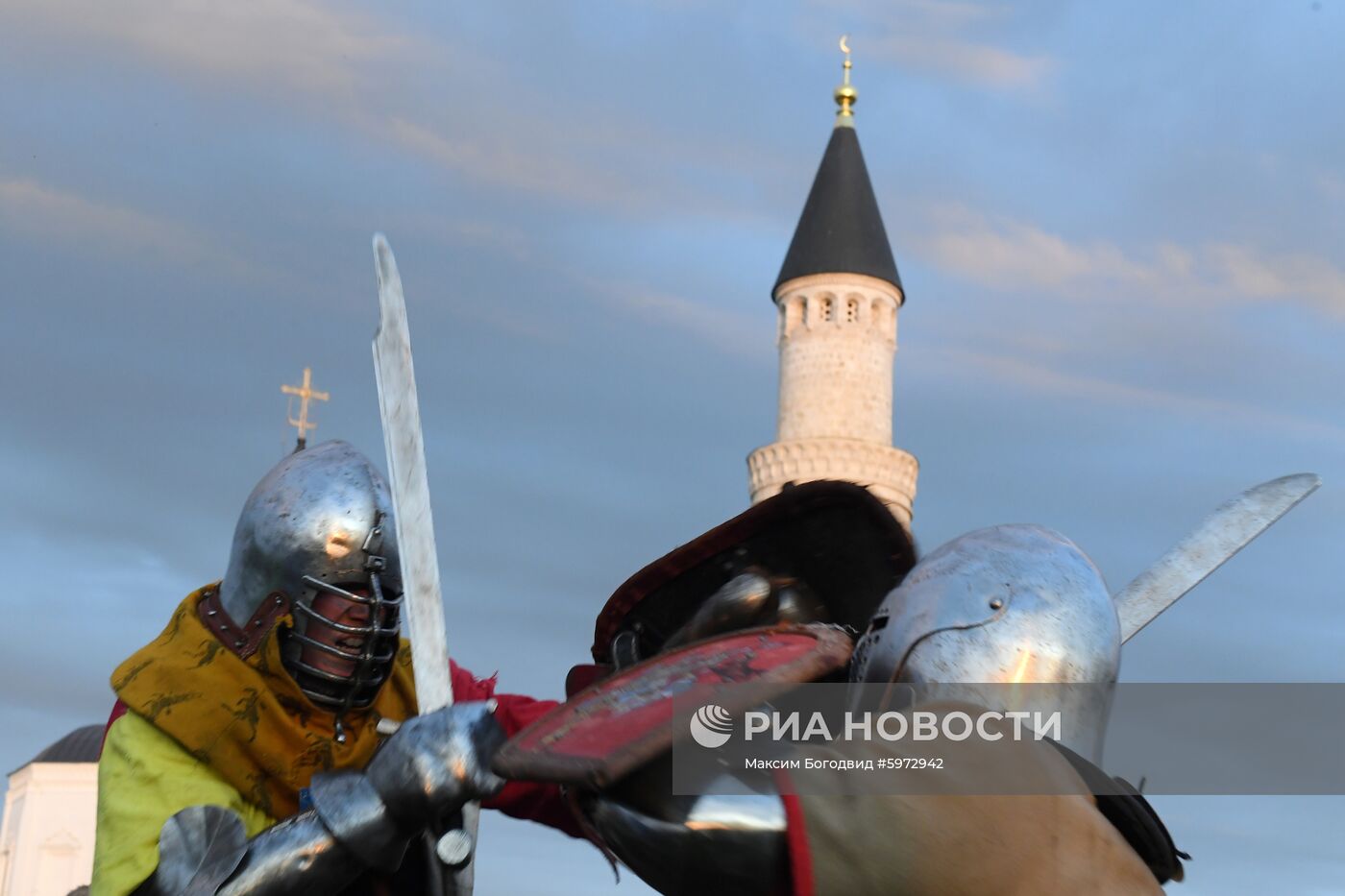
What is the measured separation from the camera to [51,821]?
5156 centimetres

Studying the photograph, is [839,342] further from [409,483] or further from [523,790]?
[409,483]

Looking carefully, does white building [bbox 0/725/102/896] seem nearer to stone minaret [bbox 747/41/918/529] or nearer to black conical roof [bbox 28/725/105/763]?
black conical roof [bbox 28/725/105/763]

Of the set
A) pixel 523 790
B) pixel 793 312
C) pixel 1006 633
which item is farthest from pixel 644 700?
pixel 793 312

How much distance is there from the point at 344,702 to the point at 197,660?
0.42 m

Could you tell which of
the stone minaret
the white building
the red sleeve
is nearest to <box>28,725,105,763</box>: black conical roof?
the white building

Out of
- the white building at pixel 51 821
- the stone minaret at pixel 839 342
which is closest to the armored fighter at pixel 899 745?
the stone minaret at pixel 839 342

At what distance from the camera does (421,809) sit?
429 centimetres

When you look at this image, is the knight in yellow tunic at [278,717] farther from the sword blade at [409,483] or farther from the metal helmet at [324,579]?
the sword blade at [409,483]

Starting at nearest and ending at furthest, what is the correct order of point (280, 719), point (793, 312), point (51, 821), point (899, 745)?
point (899, 745), point (280, 719), point (793, 312), point (51, 821)

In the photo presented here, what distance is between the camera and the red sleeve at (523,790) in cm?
546

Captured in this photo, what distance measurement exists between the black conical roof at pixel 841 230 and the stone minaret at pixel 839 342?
25 mm

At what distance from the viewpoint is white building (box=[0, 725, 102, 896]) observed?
49906 mm

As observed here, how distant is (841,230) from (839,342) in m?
3.04

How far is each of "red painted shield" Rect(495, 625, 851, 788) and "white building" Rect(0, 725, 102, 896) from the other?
1934 inches
